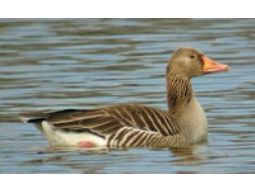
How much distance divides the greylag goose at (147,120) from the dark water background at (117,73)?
14 centimetres

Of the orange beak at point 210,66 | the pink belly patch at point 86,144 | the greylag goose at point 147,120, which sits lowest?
the pink belly patch at point 86,144

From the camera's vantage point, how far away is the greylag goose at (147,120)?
55.4 feet

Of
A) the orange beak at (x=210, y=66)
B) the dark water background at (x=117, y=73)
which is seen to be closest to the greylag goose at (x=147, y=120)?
the orange beak at (x=210, y=66)

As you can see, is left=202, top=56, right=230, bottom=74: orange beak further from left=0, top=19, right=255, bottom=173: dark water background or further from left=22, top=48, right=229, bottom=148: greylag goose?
left=0, top=19, right=255, bottom=173: dark water background

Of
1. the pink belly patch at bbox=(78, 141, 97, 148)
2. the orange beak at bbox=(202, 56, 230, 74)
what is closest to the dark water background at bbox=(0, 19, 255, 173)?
the pink belly patch at bbox=(78, 141, 97, 148)

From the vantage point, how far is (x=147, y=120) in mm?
17203

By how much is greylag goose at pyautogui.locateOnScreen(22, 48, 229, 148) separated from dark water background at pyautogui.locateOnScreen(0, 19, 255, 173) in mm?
136

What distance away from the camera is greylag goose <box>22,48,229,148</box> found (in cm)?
1689

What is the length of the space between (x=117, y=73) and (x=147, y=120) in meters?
1.30

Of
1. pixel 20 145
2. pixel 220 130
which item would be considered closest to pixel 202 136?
pixel 220 130

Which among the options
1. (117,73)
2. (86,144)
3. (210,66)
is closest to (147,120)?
(86,144)

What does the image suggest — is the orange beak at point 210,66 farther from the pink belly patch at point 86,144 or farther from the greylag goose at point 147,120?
the pink belly patch at point 86,144
